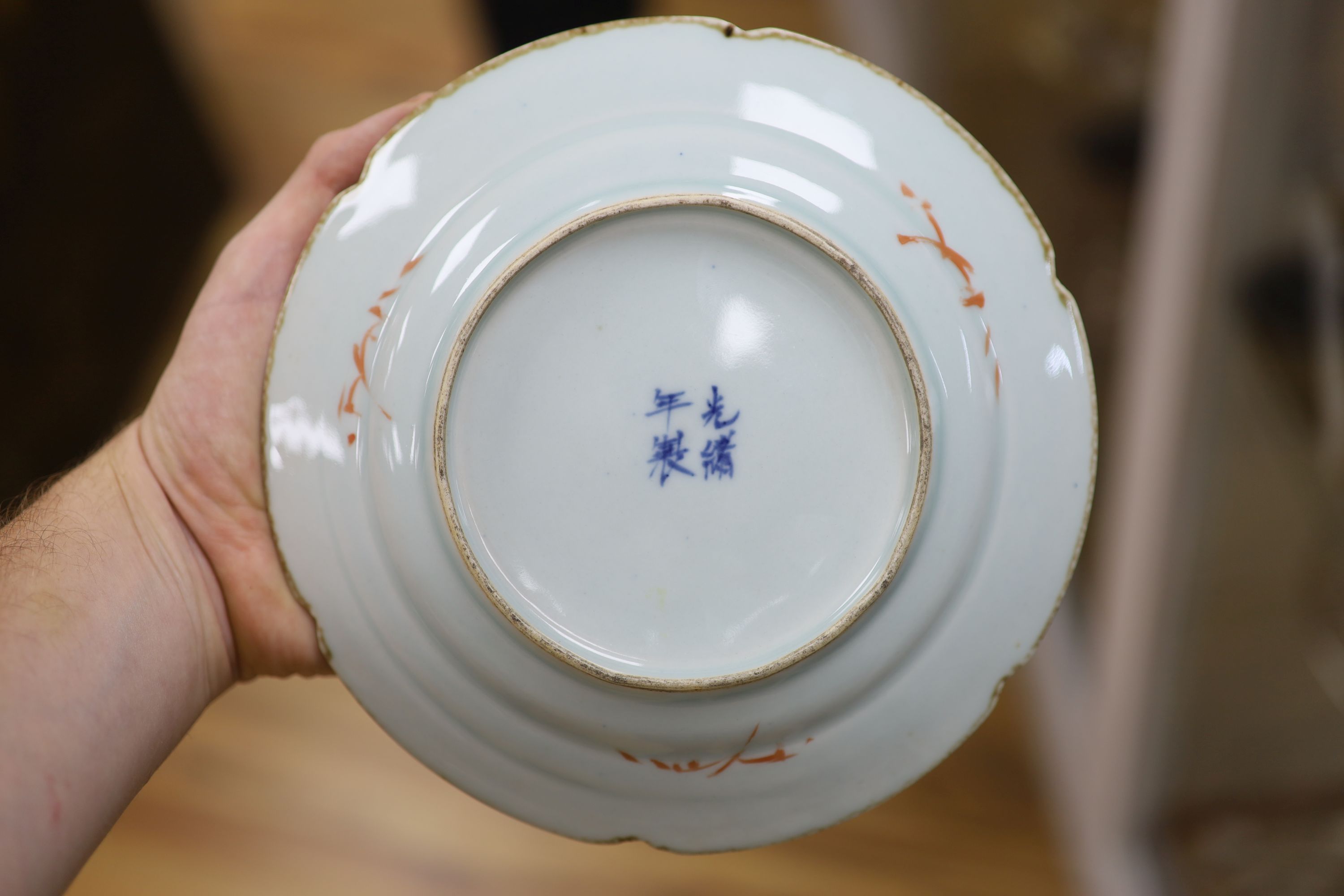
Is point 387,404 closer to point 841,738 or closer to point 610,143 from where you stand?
point 610,143

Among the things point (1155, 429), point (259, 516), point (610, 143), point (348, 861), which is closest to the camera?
point (610, 143)

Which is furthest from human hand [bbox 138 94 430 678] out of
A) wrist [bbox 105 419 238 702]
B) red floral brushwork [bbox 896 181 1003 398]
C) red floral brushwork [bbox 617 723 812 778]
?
red floral brushwork [bbox 896 181 1003 398]

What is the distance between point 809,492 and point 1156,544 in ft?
2.57

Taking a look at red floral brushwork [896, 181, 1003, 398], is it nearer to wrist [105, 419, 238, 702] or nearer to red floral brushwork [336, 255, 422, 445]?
red floral brushwork [336, 255, 422, 445]

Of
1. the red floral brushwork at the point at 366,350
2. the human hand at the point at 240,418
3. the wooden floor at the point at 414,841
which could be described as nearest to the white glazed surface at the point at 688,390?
the red floral brushwork at the point at 366,350

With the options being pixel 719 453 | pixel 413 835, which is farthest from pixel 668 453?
pixel 413 835

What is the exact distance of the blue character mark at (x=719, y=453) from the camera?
26.9 inches

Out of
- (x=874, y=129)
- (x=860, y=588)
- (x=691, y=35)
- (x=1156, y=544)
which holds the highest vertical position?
(x=691, y=35)

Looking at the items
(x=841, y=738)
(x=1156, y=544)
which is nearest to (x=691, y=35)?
(x=841, y=738)

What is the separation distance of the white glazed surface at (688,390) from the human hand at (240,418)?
0.14m

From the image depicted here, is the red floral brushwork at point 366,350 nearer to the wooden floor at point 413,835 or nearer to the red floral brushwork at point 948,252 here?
the red floral brushwork at point 948,252

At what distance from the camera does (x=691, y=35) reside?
0.67 meters

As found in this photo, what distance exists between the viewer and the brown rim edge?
2.11 feet

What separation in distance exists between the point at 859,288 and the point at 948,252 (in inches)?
2.8
